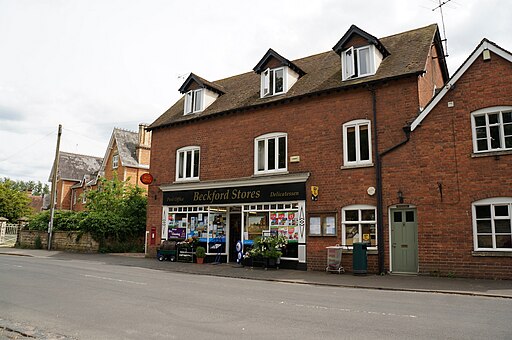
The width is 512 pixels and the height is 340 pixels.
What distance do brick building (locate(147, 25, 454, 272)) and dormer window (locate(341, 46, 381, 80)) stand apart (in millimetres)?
44

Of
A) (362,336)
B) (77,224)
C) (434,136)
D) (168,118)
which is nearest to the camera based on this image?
(362,336)

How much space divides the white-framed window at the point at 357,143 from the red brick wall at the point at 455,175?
159cm

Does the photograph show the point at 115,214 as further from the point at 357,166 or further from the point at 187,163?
the point at 357,166

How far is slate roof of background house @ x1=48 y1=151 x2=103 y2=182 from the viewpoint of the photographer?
2111 inches

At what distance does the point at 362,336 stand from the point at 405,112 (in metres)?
11.7

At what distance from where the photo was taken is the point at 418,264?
1539 cm

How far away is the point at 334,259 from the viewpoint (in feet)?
54.7

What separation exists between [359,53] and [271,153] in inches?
236

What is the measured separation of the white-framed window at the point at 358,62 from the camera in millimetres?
18164

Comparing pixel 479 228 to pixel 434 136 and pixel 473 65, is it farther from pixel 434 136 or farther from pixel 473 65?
pixel 473 65

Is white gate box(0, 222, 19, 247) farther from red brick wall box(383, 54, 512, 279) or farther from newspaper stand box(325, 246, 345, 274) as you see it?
red brick wall box(383, 54, 512, 279)

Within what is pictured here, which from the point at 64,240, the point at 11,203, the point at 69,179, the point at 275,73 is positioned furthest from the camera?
the point at 69,179

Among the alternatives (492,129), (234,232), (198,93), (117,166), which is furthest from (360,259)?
(117,166)

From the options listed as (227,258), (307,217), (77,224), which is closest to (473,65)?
(307,217)
